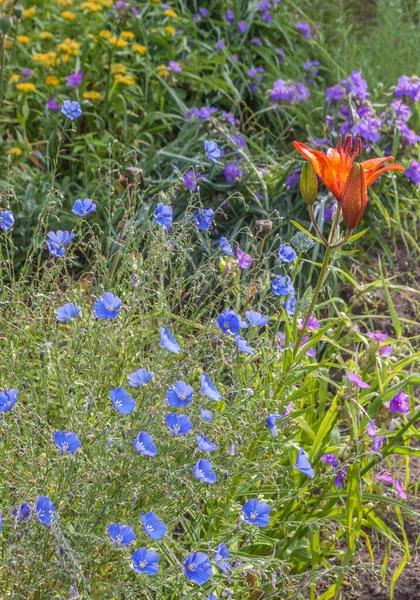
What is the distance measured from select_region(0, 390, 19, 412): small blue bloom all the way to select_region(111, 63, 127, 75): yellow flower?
8.39ft

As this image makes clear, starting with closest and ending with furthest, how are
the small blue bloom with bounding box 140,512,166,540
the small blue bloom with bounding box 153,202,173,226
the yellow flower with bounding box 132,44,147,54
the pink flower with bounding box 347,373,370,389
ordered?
the small blue bloom with bounding box 140,512,166,540, the small blue bloom with bounding box 153,202,173,226, the pink flower with bounding box 347,373,370,389, the yellow flower with bounding box 132,44,147,54

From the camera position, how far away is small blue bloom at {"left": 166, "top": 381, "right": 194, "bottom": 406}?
1.87 meters

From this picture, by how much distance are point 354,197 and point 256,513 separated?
0.78 metres

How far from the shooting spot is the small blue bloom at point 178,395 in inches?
73.7

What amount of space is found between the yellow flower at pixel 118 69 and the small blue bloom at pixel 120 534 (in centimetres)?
281

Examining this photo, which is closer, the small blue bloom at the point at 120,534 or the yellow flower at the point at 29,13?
the small blue bloom at the point at 120,534

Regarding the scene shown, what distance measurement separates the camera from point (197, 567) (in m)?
1.83

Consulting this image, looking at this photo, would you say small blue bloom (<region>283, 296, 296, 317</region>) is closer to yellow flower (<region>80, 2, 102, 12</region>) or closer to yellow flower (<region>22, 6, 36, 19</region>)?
yellow flower (<region>80, 2, 102, 12</region>)

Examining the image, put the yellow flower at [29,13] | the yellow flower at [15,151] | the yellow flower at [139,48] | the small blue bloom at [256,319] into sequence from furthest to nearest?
the yellow flower at [29,13]
the yellow flower at [139,48]
the yellow flower at [15,151]
the small blue bloom at [256,319]

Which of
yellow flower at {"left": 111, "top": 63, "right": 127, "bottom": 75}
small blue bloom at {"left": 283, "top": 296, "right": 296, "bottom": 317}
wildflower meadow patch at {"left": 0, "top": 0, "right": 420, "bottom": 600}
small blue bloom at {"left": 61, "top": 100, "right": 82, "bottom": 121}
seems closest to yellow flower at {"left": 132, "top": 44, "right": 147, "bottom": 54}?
wildflower meadow patch at {"left": 0, "top": 0, "right": 420, "bottom": 600}

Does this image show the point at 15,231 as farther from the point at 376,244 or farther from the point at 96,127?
the point at 376,244

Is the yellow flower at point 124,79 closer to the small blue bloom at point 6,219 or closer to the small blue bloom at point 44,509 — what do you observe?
the small blue bloom at point 6,219

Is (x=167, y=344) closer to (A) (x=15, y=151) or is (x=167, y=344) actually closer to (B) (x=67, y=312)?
(B) (x=67, y=312)

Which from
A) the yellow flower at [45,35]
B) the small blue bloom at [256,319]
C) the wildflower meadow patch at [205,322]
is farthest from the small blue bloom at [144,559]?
the yellow flower at [45,35]
